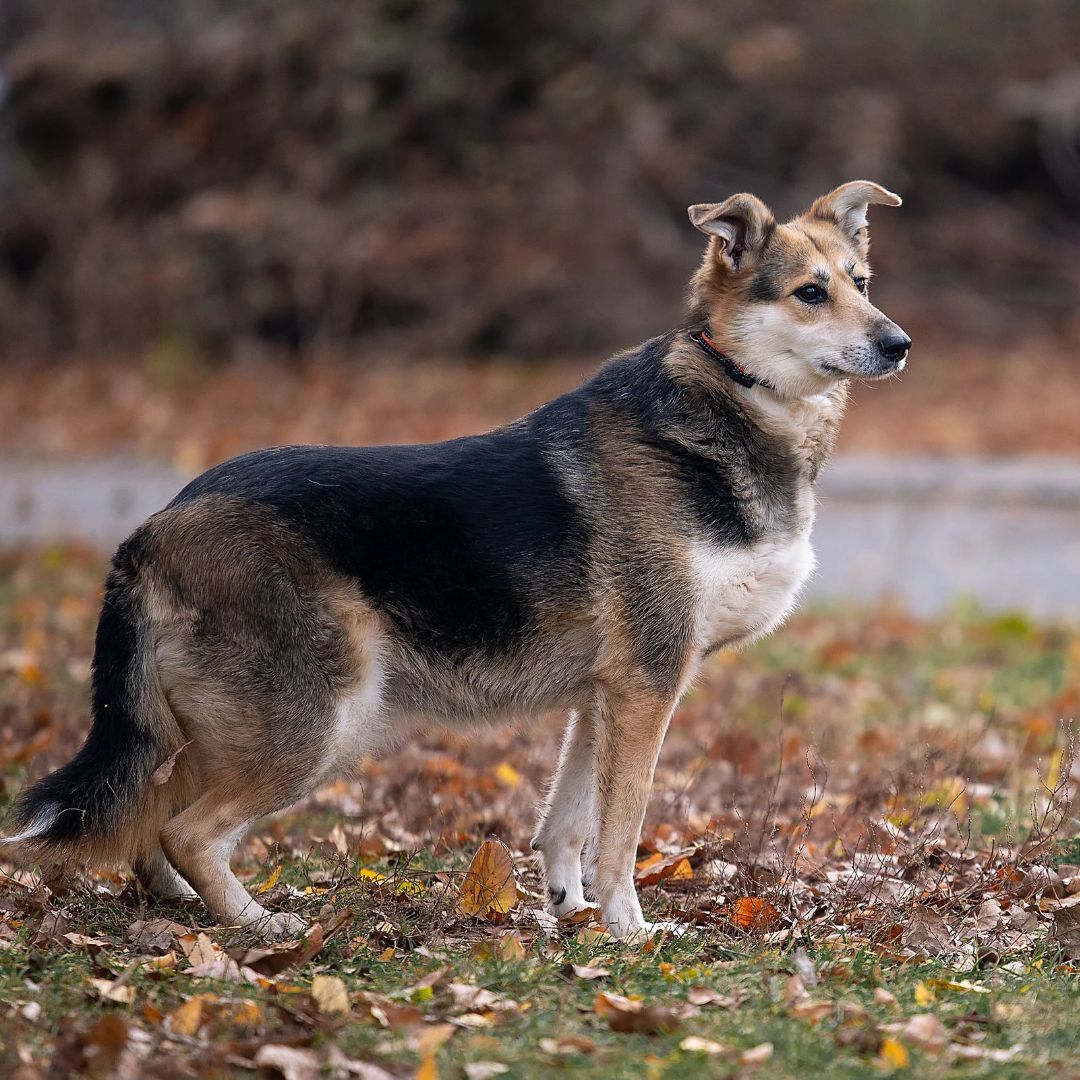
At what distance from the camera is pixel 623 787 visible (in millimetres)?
4949

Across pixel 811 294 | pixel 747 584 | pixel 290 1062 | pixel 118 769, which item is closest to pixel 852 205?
pixel 811 294

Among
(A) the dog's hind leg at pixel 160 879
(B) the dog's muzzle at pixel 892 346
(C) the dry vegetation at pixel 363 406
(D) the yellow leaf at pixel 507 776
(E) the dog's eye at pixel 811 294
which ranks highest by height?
(E) the dog's eye at pixel 811 294

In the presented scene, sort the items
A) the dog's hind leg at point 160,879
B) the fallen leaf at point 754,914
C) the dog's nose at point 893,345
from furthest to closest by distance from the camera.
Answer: the dog's nose at point 893,345, the dog's hind leg at point 160,879, the fallen leaf at point 754,914

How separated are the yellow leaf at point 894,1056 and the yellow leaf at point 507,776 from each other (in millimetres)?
3210

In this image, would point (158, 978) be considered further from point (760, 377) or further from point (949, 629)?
point (949, 629)

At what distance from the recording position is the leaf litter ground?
3.80 m

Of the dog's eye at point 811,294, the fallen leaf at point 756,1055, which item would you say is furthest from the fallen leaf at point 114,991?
the dog's eye at point 811,294

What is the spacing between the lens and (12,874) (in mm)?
5230

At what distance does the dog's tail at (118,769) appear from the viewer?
4605 millimetres

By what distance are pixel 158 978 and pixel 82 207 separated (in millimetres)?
18195

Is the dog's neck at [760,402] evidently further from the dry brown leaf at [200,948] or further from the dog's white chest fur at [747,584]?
the dry brown leaf at [200,948]

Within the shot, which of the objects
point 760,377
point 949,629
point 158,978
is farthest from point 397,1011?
point 949,629

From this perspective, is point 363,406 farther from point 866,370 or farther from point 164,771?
point 164,771

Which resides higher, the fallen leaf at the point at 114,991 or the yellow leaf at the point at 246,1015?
the yellow leaf at the point at 246,1015
